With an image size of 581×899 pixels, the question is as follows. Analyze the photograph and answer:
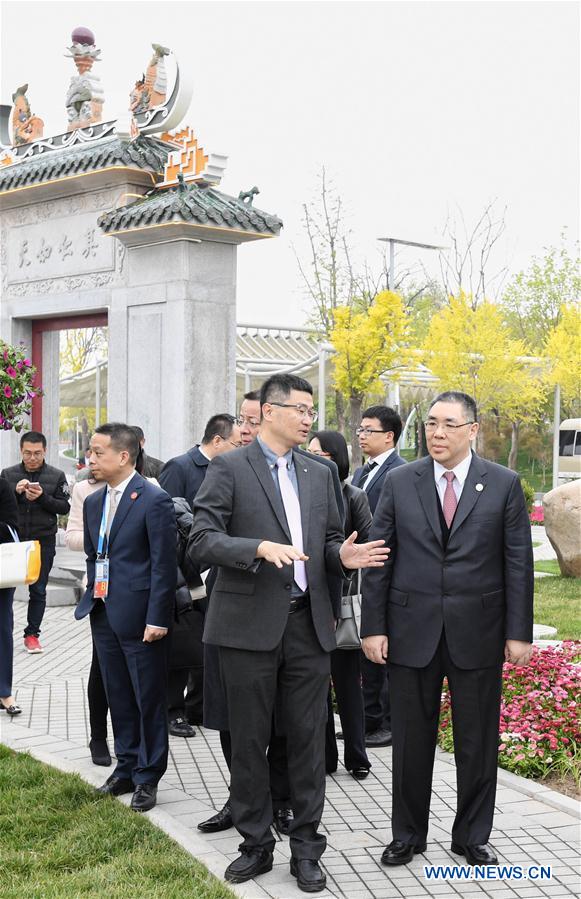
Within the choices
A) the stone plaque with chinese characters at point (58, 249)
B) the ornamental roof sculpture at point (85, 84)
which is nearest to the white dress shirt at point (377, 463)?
the stone plaque with chinese characters at point (58, 249)

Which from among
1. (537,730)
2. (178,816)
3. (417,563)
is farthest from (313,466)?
(537,730)

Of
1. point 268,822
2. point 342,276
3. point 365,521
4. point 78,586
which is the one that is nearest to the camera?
point 268,822

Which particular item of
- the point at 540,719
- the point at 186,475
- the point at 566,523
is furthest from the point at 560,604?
the point at 186,475

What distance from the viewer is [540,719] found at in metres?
6.18

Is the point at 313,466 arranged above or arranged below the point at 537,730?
above

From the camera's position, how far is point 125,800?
17.5ft

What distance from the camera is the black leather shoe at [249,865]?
14.1 feet

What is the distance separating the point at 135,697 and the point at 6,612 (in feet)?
5.88

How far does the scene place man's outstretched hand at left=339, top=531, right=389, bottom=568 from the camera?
429 cm

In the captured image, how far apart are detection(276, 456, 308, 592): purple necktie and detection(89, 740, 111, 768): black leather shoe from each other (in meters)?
2.13

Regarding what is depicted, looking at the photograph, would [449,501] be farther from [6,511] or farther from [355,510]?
[6,511]

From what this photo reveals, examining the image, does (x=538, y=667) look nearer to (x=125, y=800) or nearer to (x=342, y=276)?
(x=125, y=800)

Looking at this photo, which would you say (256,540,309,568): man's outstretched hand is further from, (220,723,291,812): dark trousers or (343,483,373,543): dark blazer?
(343,483,373,543): dark blazer

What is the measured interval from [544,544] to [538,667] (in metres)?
12.7
